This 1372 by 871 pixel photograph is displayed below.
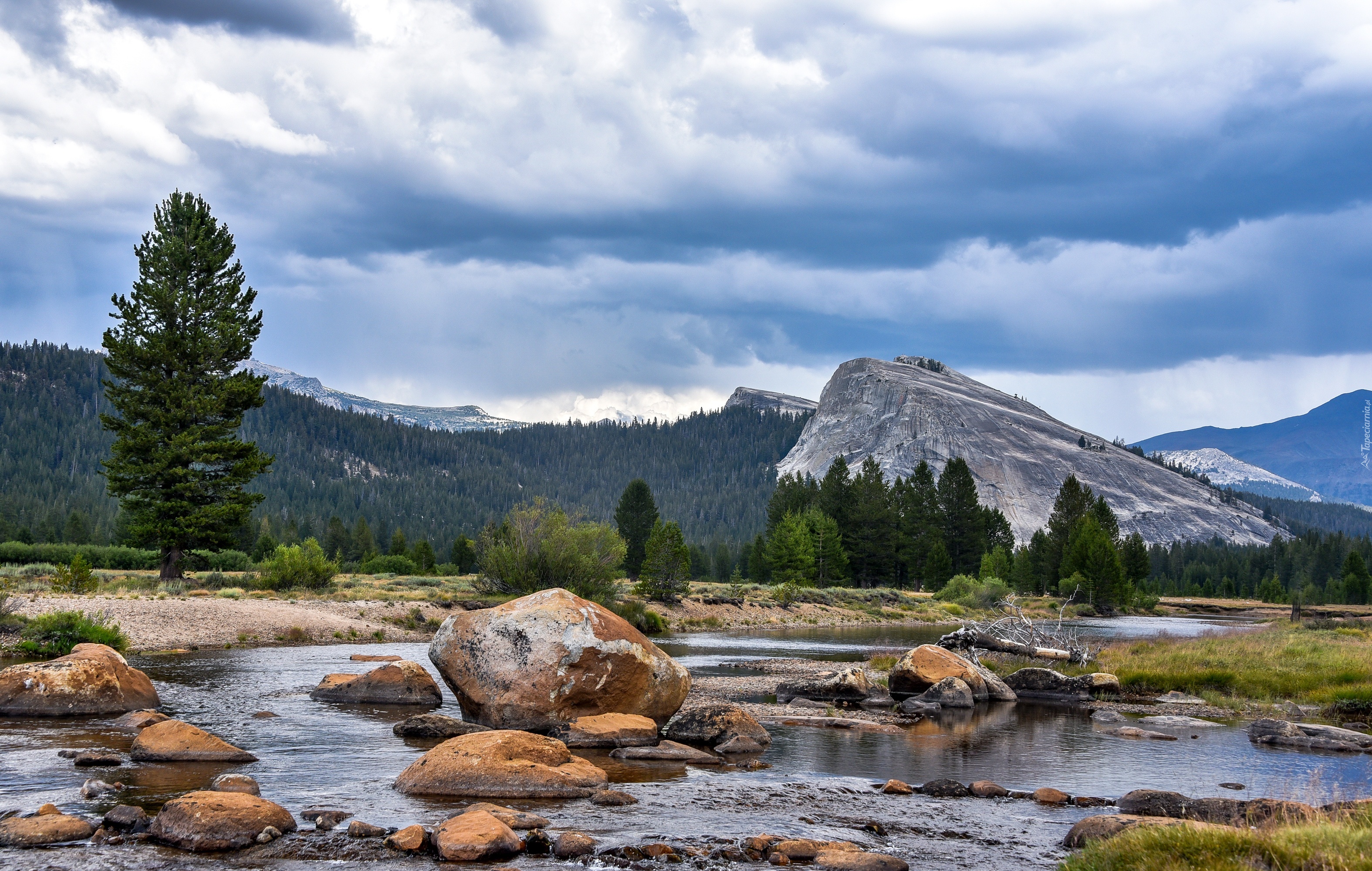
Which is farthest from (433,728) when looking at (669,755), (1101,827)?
(1101,827)

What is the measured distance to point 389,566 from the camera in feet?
332

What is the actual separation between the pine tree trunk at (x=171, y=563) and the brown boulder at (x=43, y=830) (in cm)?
4175

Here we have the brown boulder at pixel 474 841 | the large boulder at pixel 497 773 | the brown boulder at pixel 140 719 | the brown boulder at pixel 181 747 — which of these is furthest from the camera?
the brown boulder at pixel 140 719

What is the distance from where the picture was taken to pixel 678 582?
222ft

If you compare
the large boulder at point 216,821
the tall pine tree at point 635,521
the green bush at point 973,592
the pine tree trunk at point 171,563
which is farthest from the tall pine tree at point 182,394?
the green bush at point 973,592

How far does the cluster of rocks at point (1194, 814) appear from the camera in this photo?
37.8 ft

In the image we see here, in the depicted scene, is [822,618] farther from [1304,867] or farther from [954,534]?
[1304,867]

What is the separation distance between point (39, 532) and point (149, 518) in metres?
95.9

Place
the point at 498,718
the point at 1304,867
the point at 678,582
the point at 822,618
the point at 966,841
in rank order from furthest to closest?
1. the point at 822,618
2. the point at 678,582
3. the point at 498,718
4. the point at 966,841
5. the point at 1304,867

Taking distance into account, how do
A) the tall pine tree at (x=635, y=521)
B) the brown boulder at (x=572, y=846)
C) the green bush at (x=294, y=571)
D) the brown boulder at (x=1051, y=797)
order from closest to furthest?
the brown boulder at (x=572, y=846) < the brown boulder at (x=1051, y=797) < the green bush at (x=294, y=571) < the tall pine tree at (x=635, y=521)

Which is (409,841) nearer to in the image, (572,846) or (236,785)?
(572,846)

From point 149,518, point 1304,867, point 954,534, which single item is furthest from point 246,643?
point 954,534

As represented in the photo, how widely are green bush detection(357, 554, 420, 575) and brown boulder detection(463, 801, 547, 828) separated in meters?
85.1

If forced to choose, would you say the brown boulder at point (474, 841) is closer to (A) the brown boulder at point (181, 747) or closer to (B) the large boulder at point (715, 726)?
(A) the brown boulder at point (181, 747)
